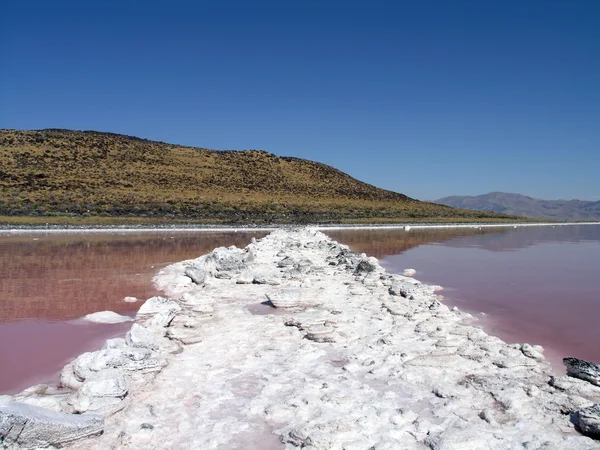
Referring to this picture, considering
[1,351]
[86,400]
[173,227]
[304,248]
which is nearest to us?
[86,400]

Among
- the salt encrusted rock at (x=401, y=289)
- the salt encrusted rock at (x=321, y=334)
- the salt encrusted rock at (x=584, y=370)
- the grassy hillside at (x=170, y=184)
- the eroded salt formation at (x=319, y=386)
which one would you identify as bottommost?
the eroded salt formation at (x=319, y=386)

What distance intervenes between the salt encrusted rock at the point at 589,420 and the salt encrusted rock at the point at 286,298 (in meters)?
5.12

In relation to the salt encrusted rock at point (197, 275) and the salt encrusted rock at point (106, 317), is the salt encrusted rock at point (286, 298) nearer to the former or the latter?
the salt encrusted rock at point (106, 317)

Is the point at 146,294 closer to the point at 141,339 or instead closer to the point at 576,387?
→ the point at 141,339

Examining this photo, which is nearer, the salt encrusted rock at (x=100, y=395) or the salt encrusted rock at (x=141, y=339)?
the salt encrusted rock at (x=100, y=395)

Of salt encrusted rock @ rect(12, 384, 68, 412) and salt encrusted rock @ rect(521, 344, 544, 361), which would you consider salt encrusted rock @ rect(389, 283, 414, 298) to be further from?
salt encrusted rock @ rect(12, 384, 68, 412)

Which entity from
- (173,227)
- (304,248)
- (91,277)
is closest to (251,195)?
(173,227)

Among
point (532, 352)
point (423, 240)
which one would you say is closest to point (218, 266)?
point (532, 352)

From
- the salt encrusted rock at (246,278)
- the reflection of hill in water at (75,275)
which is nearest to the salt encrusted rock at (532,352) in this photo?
the salt encrusted rock at (246,278)

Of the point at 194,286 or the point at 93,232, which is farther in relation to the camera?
the point at 93,232

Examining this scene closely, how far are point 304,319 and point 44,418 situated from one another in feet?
14.0

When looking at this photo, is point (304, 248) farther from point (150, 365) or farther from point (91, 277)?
point (150, 365)

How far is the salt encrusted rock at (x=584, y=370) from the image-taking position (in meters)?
5.12

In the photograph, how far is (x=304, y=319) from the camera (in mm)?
7488
